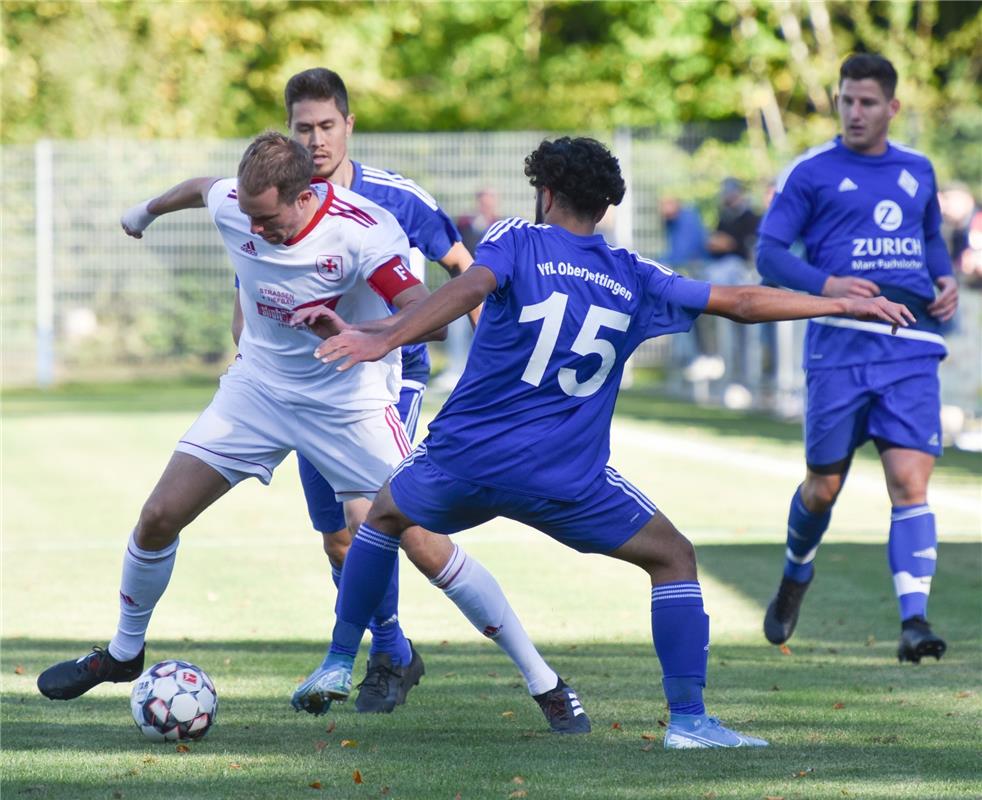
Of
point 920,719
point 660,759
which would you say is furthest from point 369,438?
point 920,719

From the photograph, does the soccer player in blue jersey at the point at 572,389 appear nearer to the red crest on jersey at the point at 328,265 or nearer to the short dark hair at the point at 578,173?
the short dark hair at the point at 578,173

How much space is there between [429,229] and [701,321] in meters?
16.8

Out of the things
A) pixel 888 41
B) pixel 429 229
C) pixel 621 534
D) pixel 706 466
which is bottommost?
pixel 706 466

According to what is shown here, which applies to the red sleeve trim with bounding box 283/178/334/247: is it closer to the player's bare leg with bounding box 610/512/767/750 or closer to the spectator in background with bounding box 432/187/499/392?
the player's bare leg with bounding box 610/512/767/750

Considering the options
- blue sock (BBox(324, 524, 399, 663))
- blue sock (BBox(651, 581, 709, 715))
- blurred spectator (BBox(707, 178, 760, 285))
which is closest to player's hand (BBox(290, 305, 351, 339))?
blue sock (BBox(324, 524, 399, 663))

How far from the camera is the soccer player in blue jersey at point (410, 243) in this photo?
6.86m

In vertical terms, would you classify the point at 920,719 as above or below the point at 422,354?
below

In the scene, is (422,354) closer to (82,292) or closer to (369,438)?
(369,438)

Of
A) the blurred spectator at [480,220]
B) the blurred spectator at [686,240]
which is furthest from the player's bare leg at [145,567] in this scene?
Answer: the blurred spectator at [686,240]

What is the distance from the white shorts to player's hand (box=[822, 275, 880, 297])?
5.69 feet

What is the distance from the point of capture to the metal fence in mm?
28578

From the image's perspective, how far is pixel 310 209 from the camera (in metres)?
6.36

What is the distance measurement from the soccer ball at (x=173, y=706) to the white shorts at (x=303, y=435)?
797mm

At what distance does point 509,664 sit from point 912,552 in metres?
1.76
